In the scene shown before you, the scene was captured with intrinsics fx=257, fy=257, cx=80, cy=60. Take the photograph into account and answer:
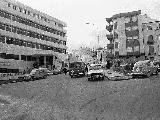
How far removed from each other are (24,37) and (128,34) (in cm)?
2477

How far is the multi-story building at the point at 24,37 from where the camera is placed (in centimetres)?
5051

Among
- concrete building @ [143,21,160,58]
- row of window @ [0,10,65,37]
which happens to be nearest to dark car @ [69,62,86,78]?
row of window @ [0,10,65,37]

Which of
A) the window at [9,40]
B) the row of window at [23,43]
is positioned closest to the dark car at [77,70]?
the row of window at [23,43]

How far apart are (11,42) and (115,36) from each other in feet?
86.5

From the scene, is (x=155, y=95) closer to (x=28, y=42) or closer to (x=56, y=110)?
(x=56, y=110)

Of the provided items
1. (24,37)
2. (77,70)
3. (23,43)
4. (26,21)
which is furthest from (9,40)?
(77,70)

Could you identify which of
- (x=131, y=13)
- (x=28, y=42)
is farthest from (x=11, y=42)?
(x=131, y=13)

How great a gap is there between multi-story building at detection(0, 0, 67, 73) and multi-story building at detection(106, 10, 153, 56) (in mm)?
17064

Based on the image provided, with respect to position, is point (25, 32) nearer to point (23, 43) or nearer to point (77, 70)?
Answer: point (23, 43)

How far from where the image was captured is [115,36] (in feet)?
213

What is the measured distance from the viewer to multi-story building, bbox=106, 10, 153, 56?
201ft

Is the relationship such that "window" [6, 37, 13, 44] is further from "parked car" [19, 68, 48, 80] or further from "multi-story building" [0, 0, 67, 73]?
"parked car" [19, 68, 48, 80]

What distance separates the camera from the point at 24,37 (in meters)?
56.9

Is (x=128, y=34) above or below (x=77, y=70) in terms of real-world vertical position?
above
